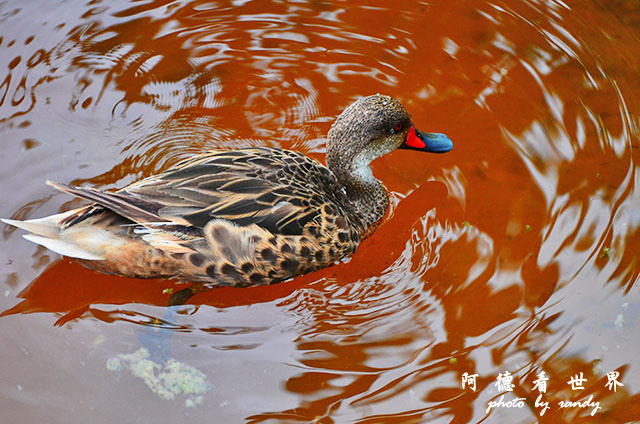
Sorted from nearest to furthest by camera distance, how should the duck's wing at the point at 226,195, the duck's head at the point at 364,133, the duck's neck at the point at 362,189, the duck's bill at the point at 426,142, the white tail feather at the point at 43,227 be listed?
1. the duck's wing at the point at 226,195
2. the white tail feather at the point at 43,227
3. the duck's head at the point at 364,133
4. the duck's neck at the point at 362,189
5. the duck's bill at the point at 426,142

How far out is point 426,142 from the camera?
15.7ft

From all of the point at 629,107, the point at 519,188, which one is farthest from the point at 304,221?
the point at 629,107

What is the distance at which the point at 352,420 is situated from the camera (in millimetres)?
3664

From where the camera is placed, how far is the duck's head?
448cm

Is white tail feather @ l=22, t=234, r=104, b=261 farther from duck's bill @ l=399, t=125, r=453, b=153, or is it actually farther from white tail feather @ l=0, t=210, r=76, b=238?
duck's bill @ l=399, t=125, r=453, b=153

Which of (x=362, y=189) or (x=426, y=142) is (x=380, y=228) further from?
(x=426, y=142)

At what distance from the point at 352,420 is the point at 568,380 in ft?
4.33

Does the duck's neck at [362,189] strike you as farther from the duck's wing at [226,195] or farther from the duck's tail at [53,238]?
the duck's tail at [53,238]

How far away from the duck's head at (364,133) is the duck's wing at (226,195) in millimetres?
367

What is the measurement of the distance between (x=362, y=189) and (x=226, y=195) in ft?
3.57

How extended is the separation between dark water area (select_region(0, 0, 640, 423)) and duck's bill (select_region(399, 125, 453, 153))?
1.12ft

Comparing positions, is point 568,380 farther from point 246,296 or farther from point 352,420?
point 246,296

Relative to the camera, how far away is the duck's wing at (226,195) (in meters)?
3.95

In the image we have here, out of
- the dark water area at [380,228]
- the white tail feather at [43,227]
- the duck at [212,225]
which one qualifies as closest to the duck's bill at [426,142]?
the dark water area at [380,228]
